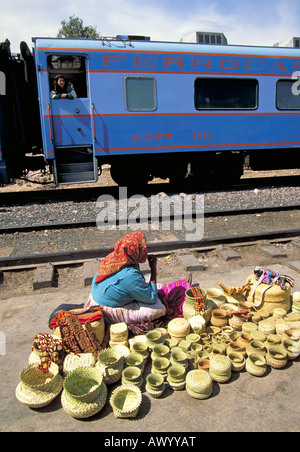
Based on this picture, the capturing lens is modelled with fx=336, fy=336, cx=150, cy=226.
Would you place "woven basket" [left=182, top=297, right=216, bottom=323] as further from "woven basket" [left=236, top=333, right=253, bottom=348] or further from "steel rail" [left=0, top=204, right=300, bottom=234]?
"steel rail" [left=0, top=204, right=300, bottom=234]

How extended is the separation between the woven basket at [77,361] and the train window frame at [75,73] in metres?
6.39

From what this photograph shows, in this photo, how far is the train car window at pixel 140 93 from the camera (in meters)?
7.80

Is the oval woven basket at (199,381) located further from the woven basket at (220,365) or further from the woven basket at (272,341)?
A: the woven basket at (272,341)

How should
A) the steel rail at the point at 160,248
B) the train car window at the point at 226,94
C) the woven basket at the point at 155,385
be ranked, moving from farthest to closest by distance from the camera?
the train car window at the point at 226,94 < the steel rail at the point at 160,248 < the woven basket at the point at 155,385

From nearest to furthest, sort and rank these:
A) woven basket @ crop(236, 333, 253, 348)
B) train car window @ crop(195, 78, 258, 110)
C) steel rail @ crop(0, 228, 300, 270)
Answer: woven basket @ crop(236, 333, 253, 348) < steel rail @ crop(0, 228, 300, 270) < train car window @ crop(195, 78, 258, 110)

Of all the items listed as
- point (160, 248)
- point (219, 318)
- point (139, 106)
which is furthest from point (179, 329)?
point (139, 106)

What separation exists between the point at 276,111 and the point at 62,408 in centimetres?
887

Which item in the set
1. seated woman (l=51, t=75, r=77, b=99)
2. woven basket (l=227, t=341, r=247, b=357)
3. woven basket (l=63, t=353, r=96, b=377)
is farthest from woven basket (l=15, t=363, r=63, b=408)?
seated woman (l=51, t=75, r=77, b=99)

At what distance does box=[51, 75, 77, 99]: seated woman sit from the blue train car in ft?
0.36

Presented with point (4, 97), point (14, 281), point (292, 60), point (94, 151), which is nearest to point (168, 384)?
point (14, 281)

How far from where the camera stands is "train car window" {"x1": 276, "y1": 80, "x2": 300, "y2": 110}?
352 inches

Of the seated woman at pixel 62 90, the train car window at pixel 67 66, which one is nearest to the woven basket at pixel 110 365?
the seated woman at pixel 62 90

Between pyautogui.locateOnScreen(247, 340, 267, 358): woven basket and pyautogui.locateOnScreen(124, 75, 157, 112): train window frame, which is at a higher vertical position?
pyautogui.locateOnScreen(124, 75, 157, 112): train window frame

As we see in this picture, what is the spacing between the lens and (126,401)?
240 centimetres
